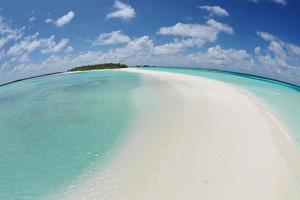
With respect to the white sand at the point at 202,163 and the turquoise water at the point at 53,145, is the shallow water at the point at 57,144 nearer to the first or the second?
the turquoise water at the point at 53,145

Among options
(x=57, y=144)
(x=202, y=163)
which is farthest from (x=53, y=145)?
(x=202, y=163)

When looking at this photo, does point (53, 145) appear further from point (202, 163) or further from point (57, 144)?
point (202, 163)

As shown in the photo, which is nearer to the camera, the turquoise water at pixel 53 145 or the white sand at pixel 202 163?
the white sand at pixel 202 163

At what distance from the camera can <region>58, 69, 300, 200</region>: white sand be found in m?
3.27

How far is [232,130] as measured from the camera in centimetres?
554

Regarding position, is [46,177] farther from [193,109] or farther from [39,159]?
[193,109]

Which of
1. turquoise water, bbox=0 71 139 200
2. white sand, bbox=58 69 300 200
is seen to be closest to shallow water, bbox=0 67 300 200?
turquoise water, bbox=0 71 139 200

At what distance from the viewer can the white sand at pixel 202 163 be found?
3.27 metres

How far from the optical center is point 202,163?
13.2ft

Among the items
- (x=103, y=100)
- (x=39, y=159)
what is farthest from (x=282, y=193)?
(x=103, y=100)

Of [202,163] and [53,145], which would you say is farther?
[53,145]

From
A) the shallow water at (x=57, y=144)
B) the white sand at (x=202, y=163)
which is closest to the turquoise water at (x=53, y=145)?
the shallow water at (x=57, y=144)

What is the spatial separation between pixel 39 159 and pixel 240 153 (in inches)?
137

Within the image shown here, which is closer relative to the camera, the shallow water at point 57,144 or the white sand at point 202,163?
the white sand at point 202,163
